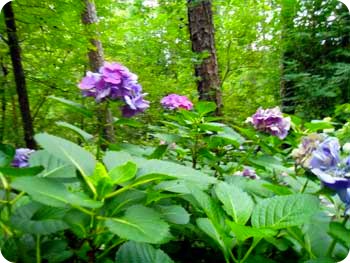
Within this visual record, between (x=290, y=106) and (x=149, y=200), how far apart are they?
3.26 m

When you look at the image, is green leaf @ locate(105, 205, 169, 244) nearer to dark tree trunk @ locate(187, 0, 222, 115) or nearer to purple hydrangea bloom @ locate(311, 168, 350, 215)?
purple hydrangea bloom @ locate(311, 168, 350, 215)

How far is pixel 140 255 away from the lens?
1.26ft

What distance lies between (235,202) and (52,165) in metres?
0.20

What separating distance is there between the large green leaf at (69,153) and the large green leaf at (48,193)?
0.04 m

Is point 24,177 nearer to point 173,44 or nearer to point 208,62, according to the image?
point 208,62

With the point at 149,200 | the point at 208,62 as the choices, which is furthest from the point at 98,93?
the point at 208,62

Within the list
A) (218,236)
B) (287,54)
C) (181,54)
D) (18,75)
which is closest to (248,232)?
(218,236)

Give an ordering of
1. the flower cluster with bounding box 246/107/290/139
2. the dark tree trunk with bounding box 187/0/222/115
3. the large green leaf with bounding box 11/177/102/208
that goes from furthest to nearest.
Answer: the dark tree trunk with bounding box 187/0/222/115 → the flower cluster with bounding box 246/107/290/139 → the large green leaf with bounding box 11/177/102/208

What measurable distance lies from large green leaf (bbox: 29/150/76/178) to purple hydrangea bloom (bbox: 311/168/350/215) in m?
0.26

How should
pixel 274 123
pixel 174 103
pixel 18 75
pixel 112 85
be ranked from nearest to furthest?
pixel 112 85
pixel 274 123
pixel 174 103
pixel 18 75

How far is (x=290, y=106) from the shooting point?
3498 mm

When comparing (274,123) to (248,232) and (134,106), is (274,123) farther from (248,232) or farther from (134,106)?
(248,232)

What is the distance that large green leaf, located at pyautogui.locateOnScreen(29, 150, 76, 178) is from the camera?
412 mm

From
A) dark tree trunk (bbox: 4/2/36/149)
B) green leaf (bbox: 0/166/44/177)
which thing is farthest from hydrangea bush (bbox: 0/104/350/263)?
dark tree trunk (bbox: 4/2/36/149)
